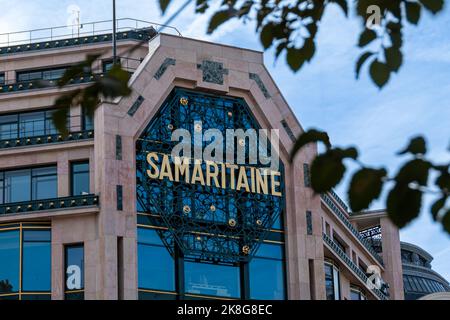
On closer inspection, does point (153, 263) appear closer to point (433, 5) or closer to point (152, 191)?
point (152, 191)

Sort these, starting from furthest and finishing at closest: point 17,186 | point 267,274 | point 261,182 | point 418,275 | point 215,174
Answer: point 418,275
point 261,182
point 267,274
point 215,174
point 17,186

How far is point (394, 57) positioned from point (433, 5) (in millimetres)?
442

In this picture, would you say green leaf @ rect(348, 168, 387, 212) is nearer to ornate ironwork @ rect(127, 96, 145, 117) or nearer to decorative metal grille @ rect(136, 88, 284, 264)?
decorative metal grille @ rect(136, 88, 284, 264)

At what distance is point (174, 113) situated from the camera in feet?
176

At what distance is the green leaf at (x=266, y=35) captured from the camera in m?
8.12

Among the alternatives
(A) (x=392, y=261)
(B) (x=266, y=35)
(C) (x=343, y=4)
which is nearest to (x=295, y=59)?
(B) (x=266, y=35)

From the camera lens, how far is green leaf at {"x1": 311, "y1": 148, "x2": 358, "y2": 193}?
684 centimetres

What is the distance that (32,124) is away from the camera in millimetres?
55469

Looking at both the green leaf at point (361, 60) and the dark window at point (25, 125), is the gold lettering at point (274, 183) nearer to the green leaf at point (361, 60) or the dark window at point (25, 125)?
the dark window at point (25, 125)

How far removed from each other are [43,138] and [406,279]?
1634 inches

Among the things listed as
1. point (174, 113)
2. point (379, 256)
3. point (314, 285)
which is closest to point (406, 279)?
point (379, 256)

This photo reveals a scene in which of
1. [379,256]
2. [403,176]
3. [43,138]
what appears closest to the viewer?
[403,176]

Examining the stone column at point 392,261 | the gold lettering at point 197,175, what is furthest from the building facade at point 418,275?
the gold lettering at point 197,175

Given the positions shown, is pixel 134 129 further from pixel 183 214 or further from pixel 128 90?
pixel 128 90
